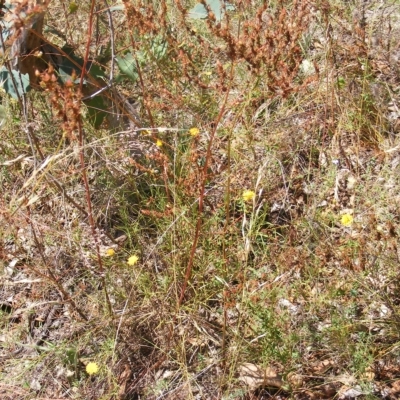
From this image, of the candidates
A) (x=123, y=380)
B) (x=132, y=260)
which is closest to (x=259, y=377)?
(x=123, y=380)

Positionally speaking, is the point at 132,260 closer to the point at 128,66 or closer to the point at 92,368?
the point at 92,368

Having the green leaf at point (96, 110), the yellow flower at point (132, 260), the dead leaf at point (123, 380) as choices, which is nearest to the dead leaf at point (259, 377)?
the dead leaf at point (123, 380)

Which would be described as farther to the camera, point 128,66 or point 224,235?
point 128,66

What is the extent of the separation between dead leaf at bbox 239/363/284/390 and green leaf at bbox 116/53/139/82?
1414mm

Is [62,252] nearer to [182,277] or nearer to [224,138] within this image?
[182,277]

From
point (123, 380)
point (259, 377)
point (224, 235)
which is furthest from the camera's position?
point (224, 235)

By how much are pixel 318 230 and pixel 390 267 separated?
15.3 inches

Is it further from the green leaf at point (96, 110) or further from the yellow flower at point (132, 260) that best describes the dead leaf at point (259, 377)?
the green leaf at point (96, 110)

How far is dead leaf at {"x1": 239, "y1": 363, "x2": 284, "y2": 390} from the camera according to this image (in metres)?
2.05

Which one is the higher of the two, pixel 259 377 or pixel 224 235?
pixel 224 235

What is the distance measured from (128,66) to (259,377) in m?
1.51

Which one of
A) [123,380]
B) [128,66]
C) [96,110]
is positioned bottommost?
[123,380]

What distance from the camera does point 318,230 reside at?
8.02 ft

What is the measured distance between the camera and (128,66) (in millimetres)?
2711
